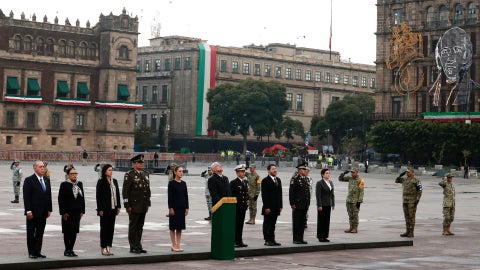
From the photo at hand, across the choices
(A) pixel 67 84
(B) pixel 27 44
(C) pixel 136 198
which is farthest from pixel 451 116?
(C) pixel 136 198

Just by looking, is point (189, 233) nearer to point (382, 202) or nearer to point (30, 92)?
point (382, 202)

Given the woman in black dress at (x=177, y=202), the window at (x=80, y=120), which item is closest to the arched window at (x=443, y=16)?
the window at (x=80, y=120)

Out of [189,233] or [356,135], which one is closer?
[189,233]

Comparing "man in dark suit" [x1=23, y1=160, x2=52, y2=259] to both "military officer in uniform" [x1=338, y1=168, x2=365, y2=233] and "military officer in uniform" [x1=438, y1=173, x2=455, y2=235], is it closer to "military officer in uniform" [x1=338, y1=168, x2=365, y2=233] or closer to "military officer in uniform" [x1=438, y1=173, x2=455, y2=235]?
"military officer in uniform" [x1=338, y1=168, x2=365, y2=233]

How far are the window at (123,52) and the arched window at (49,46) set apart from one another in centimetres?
781

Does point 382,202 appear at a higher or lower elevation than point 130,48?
lower

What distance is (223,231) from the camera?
758 inches

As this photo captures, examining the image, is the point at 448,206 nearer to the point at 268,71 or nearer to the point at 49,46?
the point at 49,46

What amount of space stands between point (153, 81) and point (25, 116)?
35056 millimetres

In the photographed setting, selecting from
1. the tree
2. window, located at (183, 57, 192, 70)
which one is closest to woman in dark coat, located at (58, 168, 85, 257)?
the tree

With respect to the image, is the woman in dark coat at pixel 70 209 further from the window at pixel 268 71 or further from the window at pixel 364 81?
the window at pixel 364 81

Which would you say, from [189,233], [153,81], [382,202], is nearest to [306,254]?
[189,233]

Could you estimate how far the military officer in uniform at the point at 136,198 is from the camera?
18.7 m

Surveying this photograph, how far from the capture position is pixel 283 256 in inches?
805
